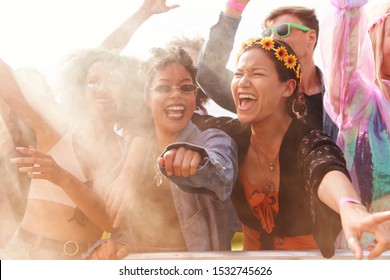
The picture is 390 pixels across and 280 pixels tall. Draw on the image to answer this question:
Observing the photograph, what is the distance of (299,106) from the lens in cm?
347

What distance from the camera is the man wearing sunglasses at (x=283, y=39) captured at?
136 inches

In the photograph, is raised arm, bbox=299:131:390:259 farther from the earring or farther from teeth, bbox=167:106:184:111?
teeth, bbox=167:106:184:111

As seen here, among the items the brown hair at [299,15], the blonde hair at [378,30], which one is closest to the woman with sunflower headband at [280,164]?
the brown hair at [299,15]

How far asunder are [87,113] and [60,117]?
0.15 meters

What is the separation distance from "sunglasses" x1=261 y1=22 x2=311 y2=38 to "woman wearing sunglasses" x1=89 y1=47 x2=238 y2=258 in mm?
412

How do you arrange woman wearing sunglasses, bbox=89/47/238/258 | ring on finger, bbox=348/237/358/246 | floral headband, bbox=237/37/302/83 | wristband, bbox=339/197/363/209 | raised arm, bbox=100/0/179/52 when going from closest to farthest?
ring on finger, bbox=348/237/358/246 → wristband, bbox=339/197/363/209 → floral headband, bbox=237/37/302/83 → woman wearing sunglasses, bbox=89/47/238/258 → raised arm, bbox=100/0/179/52

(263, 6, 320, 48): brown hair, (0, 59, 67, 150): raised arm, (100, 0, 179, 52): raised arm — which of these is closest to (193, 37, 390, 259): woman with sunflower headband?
(263, 6, 320, 48): brown hair

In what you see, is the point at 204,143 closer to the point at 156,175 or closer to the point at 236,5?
the point at 156,175

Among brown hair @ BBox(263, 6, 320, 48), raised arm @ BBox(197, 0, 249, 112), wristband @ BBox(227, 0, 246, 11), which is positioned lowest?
raised arm @ BBox(197, 0, 249, 112)

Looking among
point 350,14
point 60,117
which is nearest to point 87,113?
point 60,117

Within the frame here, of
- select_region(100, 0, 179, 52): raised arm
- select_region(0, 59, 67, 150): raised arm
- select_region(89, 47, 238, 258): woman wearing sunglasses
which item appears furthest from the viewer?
select_region(0, 59, 67, 150): raised arm

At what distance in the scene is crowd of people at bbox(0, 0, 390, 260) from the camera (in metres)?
3.42

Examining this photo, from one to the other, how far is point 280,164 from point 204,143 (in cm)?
40
